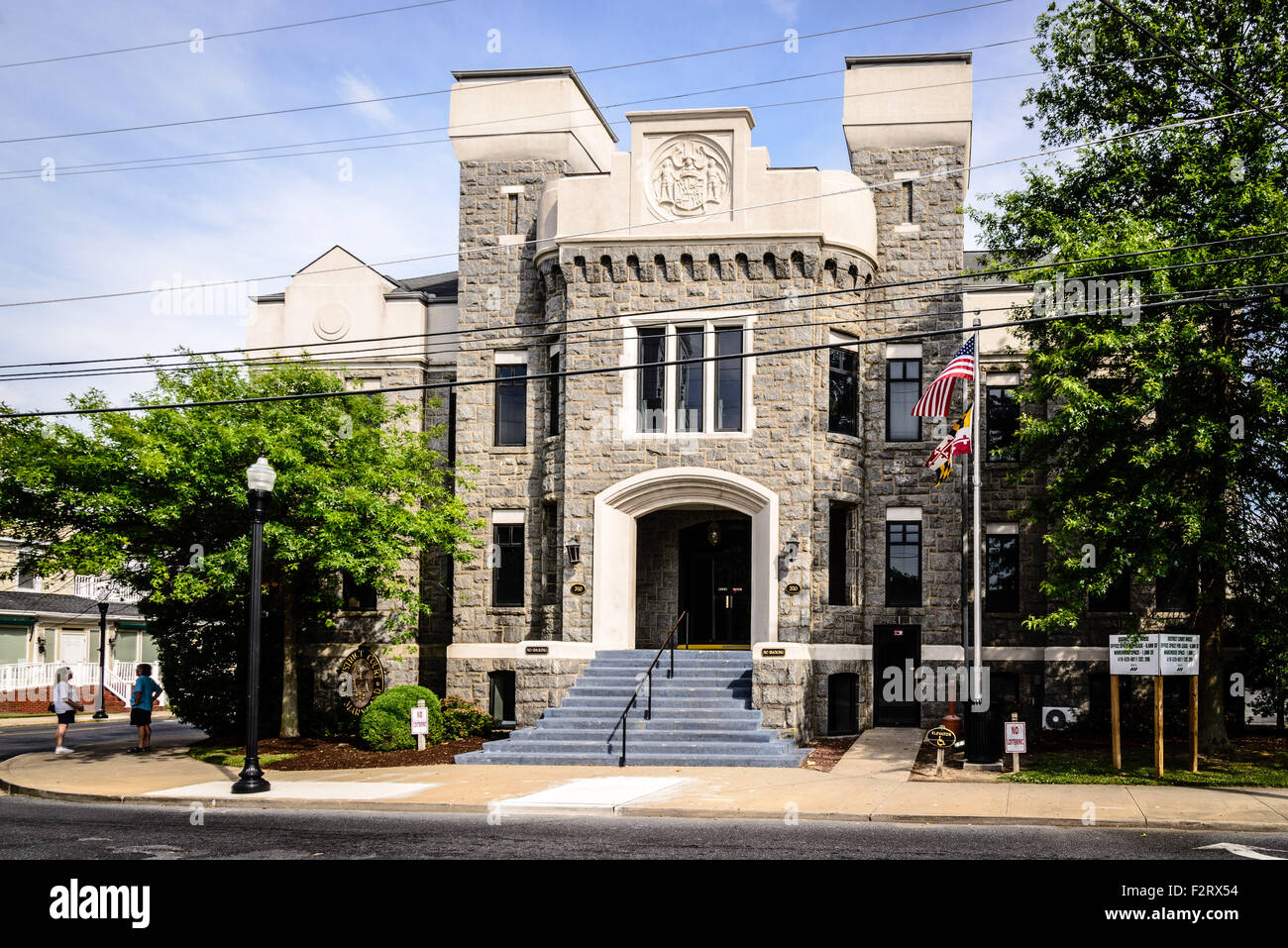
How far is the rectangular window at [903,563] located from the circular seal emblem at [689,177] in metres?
8.37

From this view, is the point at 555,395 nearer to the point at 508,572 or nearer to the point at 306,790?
the point at 508,572

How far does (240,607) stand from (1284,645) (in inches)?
782

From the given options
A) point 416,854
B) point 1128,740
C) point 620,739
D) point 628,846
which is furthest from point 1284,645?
point 416,854

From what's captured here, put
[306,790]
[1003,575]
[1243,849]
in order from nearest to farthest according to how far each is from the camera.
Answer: [1243,849] → [306,790] → [1003,575]

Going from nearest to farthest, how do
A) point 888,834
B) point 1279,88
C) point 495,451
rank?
point 888,834 < point 1279,88 < point 495,451

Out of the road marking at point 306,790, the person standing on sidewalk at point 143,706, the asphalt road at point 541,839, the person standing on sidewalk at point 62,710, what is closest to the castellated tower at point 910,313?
the asphalt road at point 541,839

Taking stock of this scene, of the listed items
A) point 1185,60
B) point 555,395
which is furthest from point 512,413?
point 1185,60

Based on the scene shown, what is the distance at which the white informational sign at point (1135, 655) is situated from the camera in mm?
17156

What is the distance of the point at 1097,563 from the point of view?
18812 mm

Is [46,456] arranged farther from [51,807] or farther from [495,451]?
[495,451]

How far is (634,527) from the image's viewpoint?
24.6 meters

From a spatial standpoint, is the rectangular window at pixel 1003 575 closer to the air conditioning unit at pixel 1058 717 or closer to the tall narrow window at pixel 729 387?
the air conditioning unit at pixel 1058 717

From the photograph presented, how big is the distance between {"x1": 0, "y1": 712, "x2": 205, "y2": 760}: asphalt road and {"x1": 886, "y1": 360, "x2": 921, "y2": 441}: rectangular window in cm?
1774

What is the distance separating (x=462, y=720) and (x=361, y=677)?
169 inches
